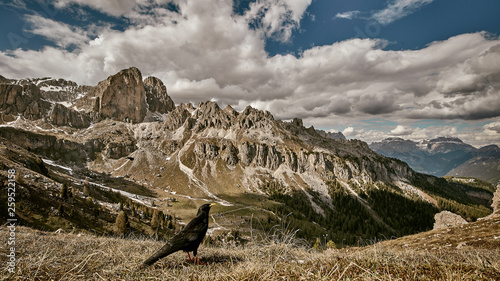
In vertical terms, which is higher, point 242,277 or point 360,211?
point 242,277

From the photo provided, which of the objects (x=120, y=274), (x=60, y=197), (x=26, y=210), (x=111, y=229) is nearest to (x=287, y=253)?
(x=120, y=274)

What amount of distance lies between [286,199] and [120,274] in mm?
203469

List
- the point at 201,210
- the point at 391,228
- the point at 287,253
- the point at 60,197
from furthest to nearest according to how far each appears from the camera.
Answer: the point at 391,228
the point at 60,197
the point at 201,210
the point at 287,253

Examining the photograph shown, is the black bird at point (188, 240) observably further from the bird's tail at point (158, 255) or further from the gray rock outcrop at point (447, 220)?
the gray rock outcrop at point (447, 220)

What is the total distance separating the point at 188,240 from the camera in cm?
508

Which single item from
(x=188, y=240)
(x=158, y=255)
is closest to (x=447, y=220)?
(x=188, y=240)

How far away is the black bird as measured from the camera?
4406mm

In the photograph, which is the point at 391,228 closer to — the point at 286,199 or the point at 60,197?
the point at 286,199

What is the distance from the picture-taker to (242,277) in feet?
11.0

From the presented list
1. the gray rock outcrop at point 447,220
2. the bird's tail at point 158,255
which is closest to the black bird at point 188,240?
the bird's tail at point 158,255

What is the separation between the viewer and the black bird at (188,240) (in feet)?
14.5

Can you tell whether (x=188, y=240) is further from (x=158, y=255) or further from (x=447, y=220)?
(x=447, y=220)

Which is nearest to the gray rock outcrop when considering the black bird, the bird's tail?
the black bird

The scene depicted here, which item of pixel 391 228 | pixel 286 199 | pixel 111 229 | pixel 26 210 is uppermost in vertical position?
pixel 26 210
